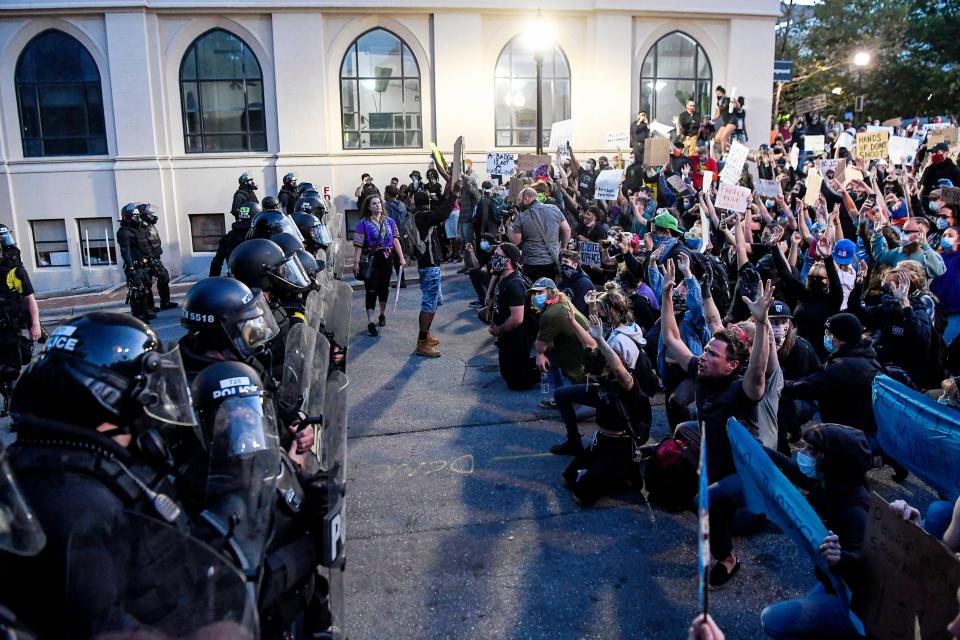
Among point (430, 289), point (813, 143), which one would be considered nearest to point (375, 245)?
point (430, 289)

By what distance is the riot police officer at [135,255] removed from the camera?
41.6 feet

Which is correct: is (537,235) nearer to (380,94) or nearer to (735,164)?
(735,164)

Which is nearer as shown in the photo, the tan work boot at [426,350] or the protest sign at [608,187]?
the tan work boot at [426,350]

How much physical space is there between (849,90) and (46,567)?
→ 125 ft

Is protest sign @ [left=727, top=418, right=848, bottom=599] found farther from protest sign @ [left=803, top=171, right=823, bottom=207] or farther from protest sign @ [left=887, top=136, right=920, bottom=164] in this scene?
protest sign @ [left=887, top=136, right=920, bottom=164]

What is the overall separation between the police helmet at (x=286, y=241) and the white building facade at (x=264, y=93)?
13.7m

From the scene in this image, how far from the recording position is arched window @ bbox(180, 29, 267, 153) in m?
19.9

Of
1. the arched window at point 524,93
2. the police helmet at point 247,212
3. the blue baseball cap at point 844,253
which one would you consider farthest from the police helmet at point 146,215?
the arched window at point 524,93

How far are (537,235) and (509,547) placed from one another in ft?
18.6

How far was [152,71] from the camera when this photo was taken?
19.4 meters

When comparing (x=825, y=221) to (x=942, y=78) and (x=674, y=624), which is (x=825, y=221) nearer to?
(x=674, y=624)

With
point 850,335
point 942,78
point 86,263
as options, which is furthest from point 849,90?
point 850,335

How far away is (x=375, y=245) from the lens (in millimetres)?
10359

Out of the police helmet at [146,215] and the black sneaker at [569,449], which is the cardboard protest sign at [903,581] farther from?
the police helmet at [146,215]
